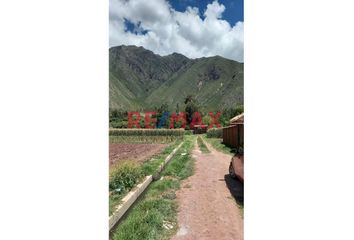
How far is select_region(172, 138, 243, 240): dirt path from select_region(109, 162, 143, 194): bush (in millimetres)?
984

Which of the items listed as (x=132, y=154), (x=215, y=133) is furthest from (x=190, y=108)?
(x=132, y=154)

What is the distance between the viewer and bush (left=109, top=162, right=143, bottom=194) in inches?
191

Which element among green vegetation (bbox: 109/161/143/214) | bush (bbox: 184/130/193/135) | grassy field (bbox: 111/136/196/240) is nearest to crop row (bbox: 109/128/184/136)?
bush (bbox: 184/130/193/135)

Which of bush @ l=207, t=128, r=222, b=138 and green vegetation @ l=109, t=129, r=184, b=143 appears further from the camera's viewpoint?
bush @ l=207, t=128, r=222, b=138

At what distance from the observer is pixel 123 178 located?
505 cm

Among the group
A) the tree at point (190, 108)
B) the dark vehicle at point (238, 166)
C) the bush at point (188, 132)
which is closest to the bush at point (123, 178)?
the dark vehicle at point (238, 166)

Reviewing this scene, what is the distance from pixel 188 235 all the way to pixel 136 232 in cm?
65

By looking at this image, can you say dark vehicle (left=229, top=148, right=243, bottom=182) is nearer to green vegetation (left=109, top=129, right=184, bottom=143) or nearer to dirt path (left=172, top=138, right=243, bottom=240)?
dirt path (left=172, top=138, right=243, bottom=240)

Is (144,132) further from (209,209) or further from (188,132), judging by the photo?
(209,209)

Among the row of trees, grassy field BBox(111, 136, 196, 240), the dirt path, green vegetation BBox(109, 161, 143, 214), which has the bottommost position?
the dirt path
